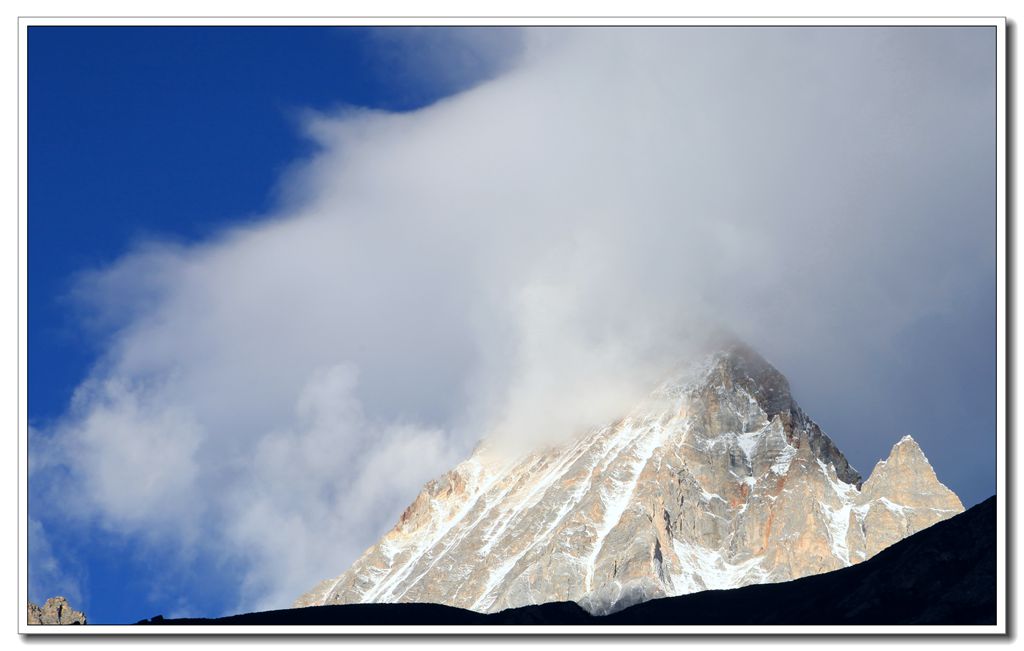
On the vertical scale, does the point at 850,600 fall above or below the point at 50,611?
below

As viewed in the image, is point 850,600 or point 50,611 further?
point 850,600

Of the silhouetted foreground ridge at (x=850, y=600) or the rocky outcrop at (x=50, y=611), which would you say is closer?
the rocky outcrop at (x=50, y=611)

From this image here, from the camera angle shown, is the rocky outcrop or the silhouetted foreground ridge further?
the silhouetted foreground ridge
